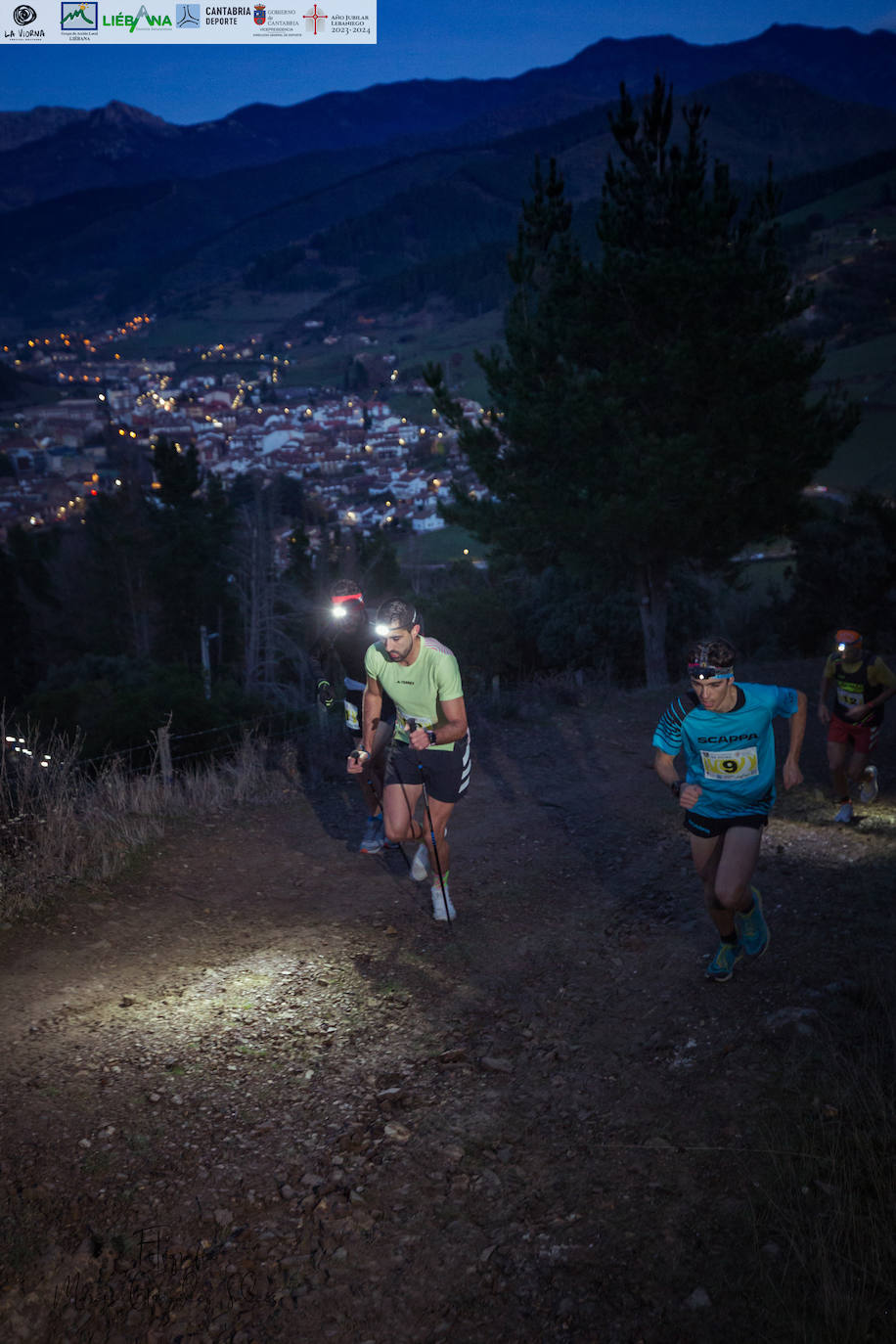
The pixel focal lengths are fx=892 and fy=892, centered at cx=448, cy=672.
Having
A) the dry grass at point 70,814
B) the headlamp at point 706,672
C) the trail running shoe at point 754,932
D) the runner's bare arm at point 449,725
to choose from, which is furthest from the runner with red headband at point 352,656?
the headlamp at point 706,672

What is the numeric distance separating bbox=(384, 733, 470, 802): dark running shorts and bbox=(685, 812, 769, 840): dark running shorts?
1573 mm

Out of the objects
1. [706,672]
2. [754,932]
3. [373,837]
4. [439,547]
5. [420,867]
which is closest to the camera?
[706,672]

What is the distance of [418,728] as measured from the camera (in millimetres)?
5680

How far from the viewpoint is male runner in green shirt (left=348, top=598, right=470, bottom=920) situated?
216 inches

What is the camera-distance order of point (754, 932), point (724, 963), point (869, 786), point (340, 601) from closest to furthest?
point (724, 963)
point (754, 932)
point (340, 601)
point (869, 786)

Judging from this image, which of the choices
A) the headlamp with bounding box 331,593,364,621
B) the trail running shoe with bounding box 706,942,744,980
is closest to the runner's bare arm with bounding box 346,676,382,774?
the headlamp with bounding box 331,593,364,621

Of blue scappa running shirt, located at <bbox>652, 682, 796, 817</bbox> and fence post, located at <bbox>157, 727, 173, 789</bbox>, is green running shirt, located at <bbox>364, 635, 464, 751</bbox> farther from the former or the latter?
fence post, located at <bbox>157, 727, 173, 789</bbox>

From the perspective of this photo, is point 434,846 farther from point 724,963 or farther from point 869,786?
point 869,786

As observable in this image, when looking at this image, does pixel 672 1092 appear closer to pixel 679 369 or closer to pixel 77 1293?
pixel 77 1293

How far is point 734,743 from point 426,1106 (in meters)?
2.28

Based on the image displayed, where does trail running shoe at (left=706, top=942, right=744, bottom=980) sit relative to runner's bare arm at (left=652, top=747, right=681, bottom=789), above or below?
below

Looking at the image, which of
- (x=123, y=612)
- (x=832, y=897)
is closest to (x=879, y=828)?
(x=832, y=897)

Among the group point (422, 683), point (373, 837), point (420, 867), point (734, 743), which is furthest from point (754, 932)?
point (373, 837)

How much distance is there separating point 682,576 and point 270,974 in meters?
23.7
